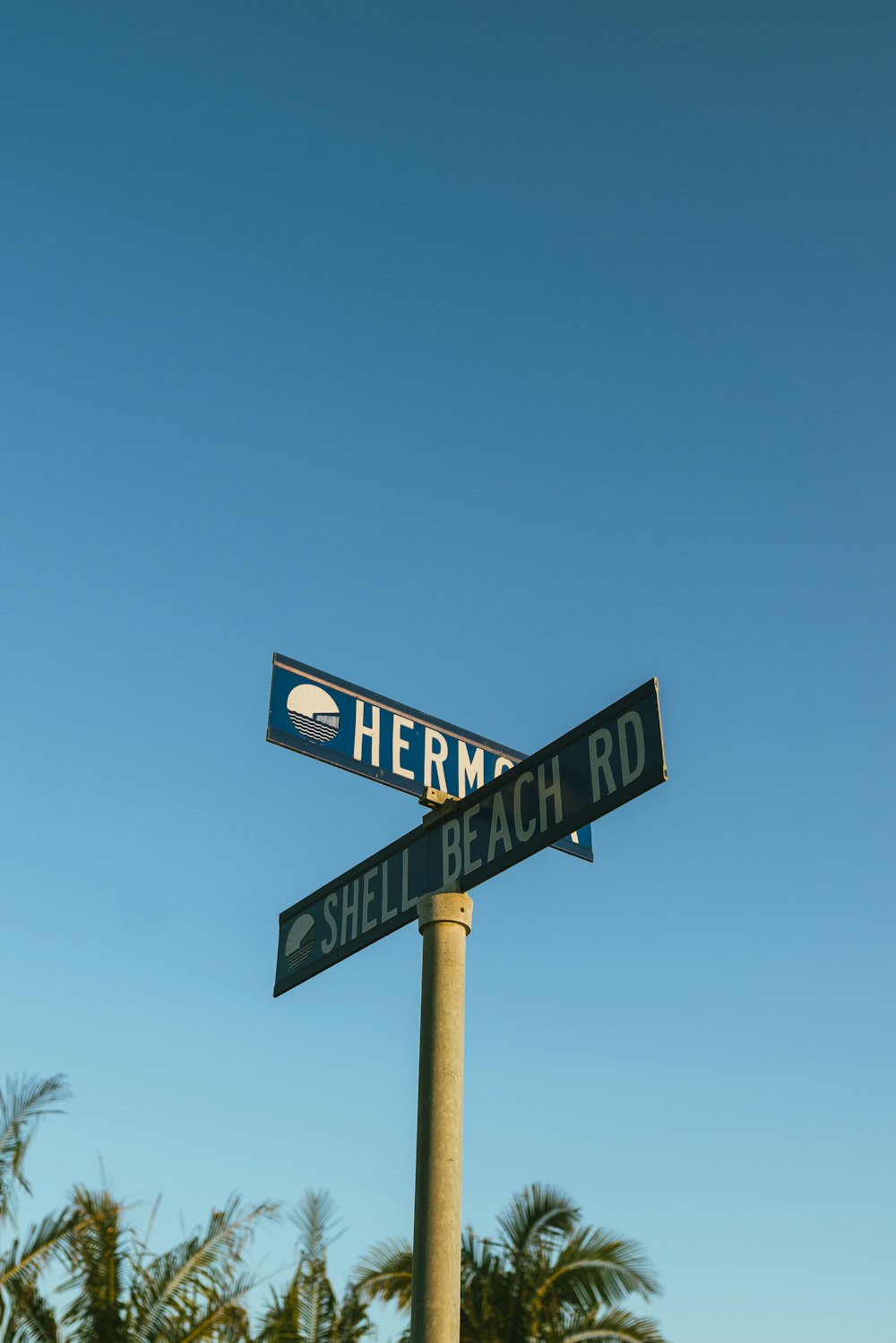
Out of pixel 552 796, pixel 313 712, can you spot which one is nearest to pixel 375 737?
pixel 313 712

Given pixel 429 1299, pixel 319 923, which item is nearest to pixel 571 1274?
pixel 319 923

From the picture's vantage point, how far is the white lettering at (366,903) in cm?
545

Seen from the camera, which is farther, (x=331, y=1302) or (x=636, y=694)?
(x=331, y=1302)

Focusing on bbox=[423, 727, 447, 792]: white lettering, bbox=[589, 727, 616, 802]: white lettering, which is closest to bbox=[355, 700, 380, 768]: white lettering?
bbox=[423, 727, 447, 792]: white lettering

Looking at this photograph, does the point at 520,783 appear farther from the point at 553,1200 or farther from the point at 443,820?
the point at 553,1200

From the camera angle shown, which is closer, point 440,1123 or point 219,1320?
point 440,1123

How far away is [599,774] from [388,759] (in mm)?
1169

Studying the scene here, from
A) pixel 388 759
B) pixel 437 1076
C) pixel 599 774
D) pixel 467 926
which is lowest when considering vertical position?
pixel 437 1076

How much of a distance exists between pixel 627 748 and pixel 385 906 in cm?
140

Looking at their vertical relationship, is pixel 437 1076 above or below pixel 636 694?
below

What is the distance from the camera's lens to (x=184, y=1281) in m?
11.1

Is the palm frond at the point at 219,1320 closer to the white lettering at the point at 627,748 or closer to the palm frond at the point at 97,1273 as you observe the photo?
the palm frond at the point at 97,1273

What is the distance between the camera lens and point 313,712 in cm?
553

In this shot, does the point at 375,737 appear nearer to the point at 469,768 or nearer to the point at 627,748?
the point at 469,768
